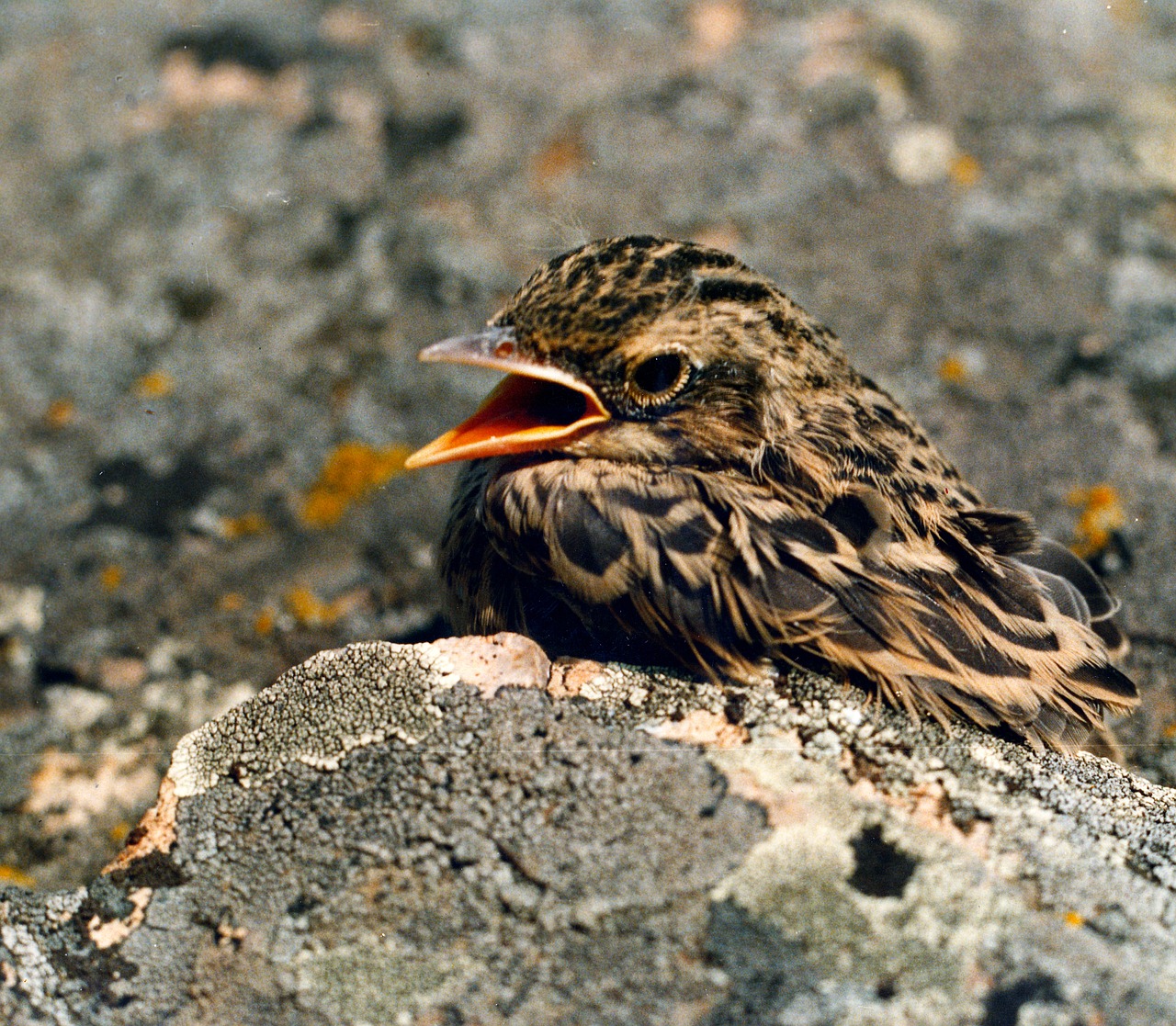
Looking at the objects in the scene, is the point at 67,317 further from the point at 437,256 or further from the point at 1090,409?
the point at 1090,409

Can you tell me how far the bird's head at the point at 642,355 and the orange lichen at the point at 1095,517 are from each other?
1.31 metres

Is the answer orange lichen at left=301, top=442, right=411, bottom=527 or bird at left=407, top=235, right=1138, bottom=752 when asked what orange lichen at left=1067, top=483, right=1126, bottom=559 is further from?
orange lichen at left=301, top=442, right=411, bottom=527

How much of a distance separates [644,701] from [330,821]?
643 millimetres

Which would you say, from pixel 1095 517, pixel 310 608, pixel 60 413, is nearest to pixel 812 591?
pixel 1095 517

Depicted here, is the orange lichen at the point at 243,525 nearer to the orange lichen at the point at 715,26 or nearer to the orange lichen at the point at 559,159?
the orange lichen at the point at 559,159

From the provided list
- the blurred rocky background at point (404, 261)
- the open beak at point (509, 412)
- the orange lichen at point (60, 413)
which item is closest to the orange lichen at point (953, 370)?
the blurred rocky background at point (404, 261)

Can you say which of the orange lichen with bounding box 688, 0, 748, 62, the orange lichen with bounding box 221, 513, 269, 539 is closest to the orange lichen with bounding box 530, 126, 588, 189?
the orange lichen with bounding box 688, 0, 748, 62

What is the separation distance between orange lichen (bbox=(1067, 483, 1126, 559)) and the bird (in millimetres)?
593

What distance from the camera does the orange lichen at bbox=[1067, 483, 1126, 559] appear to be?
3.69 metres

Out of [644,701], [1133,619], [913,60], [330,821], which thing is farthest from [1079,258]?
[330,821]

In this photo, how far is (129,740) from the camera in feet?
11.4

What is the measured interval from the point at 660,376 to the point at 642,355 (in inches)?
3.0

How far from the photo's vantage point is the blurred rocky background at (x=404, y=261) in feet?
12.2

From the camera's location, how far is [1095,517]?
12.3 feet
